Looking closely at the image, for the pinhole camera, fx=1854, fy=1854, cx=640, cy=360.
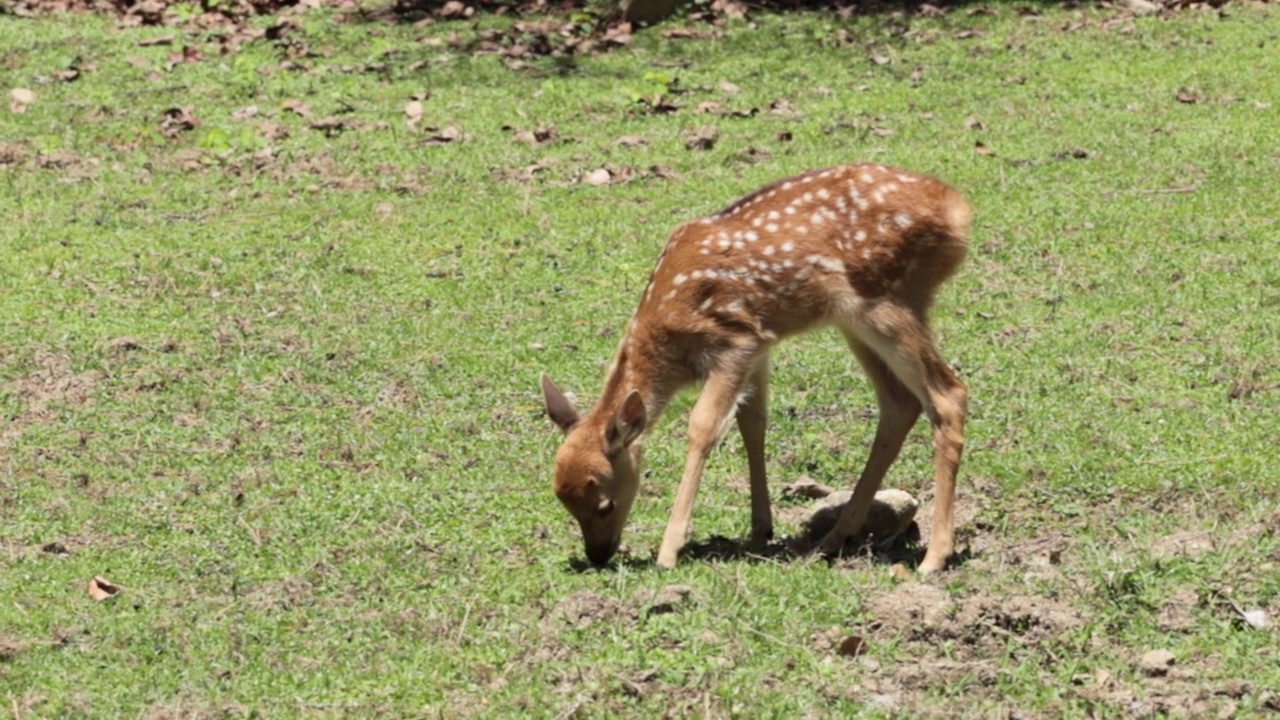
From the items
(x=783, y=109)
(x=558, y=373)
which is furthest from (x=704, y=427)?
(x=783, y=109)

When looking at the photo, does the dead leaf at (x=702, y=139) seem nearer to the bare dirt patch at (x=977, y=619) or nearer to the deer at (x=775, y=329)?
the deer at (x=775, y=329)

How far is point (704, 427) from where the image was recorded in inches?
299

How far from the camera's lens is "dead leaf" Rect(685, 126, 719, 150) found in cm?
1296

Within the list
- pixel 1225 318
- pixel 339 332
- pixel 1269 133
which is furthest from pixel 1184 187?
pixel 339 332

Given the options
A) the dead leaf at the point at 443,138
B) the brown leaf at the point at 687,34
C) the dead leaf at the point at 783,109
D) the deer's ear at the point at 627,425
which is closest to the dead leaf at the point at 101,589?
the deer's ear at the point at 627,425

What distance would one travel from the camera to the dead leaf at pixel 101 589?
708cm

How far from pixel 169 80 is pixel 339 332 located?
5.36 m

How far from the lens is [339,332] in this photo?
10.1m

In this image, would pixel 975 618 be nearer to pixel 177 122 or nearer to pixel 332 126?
pixel 332 126

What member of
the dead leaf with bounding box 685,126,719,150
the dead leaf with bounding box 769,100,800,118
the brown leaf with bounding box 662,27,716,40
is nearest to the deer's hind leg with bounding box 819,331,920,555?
the dead leaf with bounding box 685,126,719,150

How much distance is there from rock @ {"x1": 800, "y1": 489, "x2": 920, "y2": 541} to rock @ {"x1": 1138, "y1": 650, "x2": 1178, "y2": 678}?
192 cm

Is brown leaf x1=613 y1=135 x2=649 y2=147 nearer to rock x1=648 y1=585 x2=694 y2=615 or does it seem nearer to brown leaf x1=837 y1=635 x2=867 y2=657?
rock x1=648 y1=585 x2=694 y2=615

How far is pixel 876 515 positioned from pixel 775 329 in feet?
2.89

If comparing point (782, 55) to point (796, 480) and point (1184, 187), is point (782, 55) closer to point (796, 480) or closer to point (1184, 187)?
point (1184, 187)
